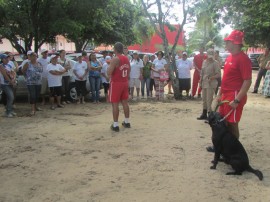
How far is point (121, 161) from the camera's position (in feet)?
17.7

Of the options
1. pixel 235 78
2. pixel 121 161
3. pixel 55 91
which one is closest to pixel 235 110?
pixel 235 78

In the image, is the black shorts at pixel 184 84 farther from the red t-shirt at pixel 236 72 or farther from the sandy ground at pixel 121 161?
the red t-shirt at pixel 236 72

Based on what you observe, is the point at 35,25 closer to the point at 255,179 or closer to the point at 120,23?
the point at 255,179

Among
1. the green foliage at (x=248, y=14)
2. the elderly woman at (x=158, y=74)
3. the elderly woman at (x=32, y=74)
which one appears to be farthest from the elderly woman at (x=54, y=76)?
the green foliage at (x=248, y=14)

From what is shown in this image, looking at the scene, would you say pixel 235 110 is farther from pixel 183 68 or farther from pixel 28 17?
pixel 28 17

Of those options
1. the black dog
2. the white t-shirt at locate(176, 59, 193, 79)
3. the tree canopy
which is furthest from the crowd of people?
the black dog

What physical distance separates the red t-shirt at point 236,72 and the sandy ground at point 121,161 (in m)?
1.19

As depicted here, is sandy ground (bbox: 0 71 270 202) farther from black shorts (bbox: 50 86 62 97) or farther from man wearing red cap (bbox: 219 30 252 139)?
black shorts (bbox: 50 86 62 97)

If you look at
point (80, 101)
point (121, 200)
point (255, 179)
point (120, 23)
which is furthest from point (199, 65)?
point (120, 23)

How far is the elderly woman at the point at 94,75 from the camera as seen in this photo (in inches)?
435

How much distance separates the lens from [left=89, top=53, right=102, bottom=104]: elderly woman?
36.2ft

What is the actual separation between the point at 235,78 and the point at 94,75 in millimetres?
6738

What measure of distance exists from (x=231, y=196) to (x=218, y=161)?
4.03 ft

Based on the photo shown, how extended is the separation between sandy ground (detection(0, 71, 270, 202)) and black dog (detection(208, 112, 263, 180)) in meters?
0.13
